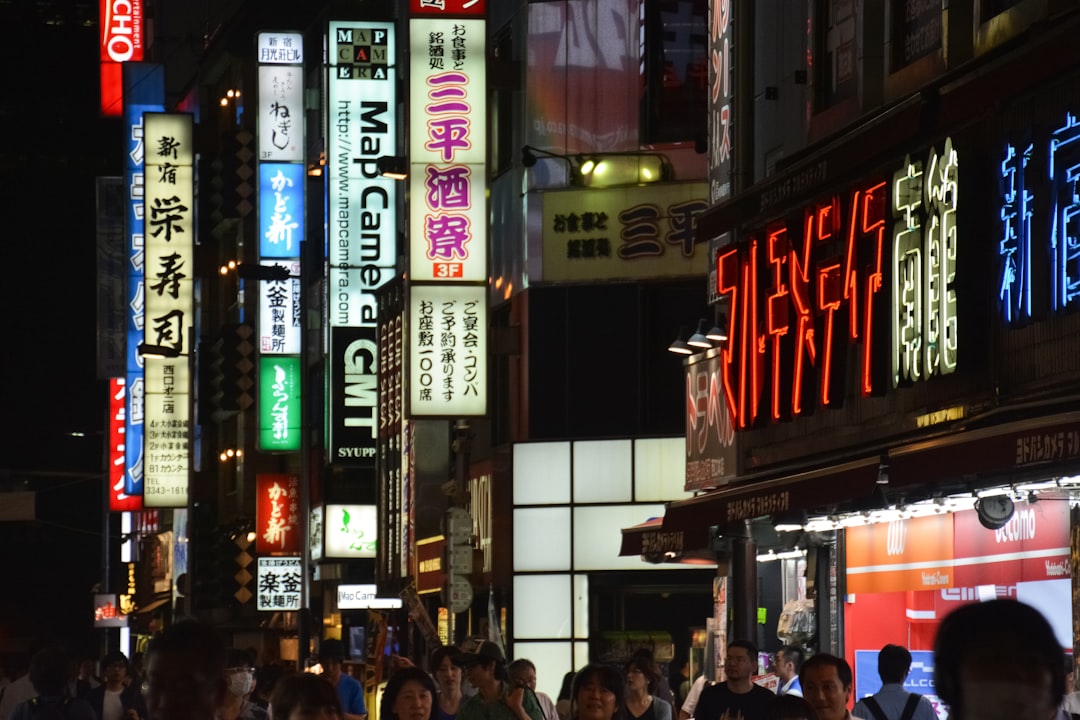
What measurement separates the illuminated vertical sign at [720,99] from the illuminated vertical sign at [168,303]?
2127 centimetres

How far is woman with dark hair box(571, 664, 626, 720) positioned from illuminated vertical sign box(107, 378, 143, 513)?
1605 inches

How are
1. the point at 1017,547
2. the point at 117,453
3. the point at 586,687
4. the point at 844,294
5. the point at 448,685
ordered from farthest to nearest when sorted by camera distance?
the point at 117,453
the point at 844,294
the point at 1017,547
the point at 448,685
the point at 586,687

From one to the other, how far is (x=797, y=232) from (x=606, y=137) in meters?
11.4

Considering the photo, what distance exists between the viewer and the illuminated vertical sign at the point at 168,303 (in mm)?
40656

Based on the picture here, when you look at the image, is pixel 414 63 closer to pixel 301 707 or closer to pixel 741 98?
pixel 741 98

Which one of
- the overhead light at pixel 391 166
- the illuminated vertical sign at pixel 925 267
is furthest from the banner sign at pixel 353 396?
the illuminated vertical sign at pixel 925 267

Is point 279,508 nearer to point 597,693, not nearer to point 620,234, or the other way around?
point 620,234

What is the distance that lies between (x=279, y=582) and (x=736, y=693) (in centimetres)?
2540

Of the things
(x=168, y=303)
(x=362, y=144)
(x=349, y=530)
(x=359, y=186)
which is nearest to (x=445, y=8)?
(x=362, y=144)

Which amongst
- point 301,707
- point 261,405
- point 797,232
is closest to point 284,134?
point 261,405

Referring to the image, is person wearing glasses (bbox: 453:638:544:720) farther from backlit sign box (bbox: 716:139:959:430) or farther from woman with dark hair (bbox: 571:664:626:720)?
backlit sign box (bbox: 716:139:959:430)

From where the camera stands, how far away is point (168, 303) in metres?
42.4

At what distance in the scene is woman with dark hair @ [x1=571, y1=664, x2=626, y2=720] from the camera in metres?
8.98

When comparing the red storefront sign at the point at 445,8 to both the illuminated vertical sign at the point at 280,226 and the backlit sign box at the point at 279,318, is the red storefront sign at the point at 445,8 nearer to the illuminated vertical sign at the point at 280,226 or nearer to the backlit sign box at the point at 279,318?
the illuminated vertical sign at the point at 280,226
